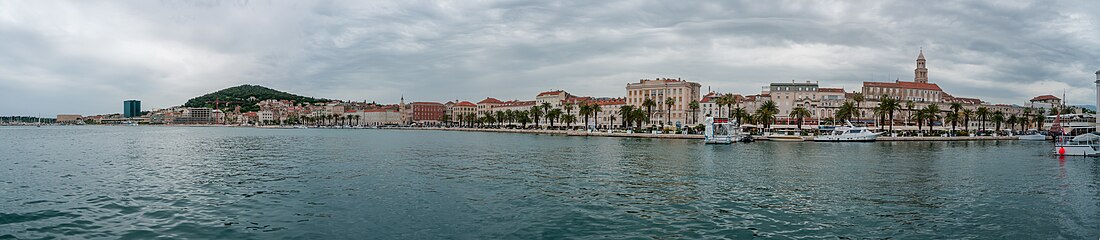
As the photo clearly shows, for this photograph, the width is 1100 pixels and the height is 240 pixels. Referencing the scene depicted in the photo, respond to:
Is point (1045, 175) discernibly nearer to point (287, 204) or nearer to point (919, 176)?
point (919, 176)

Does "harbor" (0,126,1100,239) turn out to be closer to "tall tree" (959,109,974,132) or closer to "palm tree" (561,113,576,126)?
"tall tree" (959,109,974,132)

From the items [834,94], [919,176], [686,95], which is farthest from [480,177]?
[834,94]

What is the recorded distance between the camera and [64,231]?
1584cm

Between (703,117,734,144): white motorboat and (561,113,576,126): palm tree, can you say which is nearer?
(703,117,734,144): white motorboat

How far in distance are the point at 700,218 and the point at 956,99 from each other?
174364mm

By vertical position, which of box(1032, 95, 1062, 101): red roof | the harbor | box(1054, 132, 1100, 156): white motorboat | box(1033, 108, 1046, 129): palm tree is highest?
box(1032, 95, 1062, 101): red roof

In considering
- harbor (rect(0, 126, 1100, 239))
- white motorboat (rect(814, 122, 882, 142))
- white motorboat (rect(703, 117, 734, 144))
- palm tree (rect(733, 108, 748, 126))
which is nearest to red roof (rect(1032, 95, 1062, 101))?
palm tree (rect(733, 108, 748, 126))

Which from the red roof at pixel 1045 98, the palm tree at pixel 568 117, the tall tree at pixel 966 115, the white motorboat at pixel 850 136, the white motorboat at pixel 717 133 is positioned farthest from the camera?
the red roof at pixel 1045 98

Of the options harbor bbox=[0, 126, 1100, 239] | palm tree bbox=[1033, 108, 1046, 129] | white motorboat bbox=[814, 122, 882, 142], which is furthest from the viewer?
palm tree bbox=[1033, 108, 1046, 129]

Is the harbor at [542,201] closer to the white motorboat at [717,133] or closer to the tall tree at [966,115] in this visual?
the white motorboat at [717,133]

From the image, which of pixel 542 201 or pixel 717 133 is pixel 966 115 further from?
pixel 542 201

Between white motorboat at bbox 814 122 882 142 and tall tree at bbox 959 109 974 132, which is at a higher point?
tall tree at bbox 959 109 974 132

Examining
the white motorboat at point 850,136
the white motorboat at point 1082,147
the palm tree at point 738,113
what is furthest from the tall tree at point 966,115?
the white motorboat at point 1082,147

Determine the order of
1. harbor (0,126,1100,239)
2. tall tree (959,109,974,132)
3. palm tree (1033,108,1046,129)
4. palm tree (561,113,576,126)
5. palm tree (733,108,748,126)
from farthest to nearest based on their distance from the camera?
palm tree (561,113,576,126) < palm tree (1033,108,1046,129) < tall tree (959,109,974,132) < palm tree (733,108,748,126) < harbor (0,126,1100,239)
